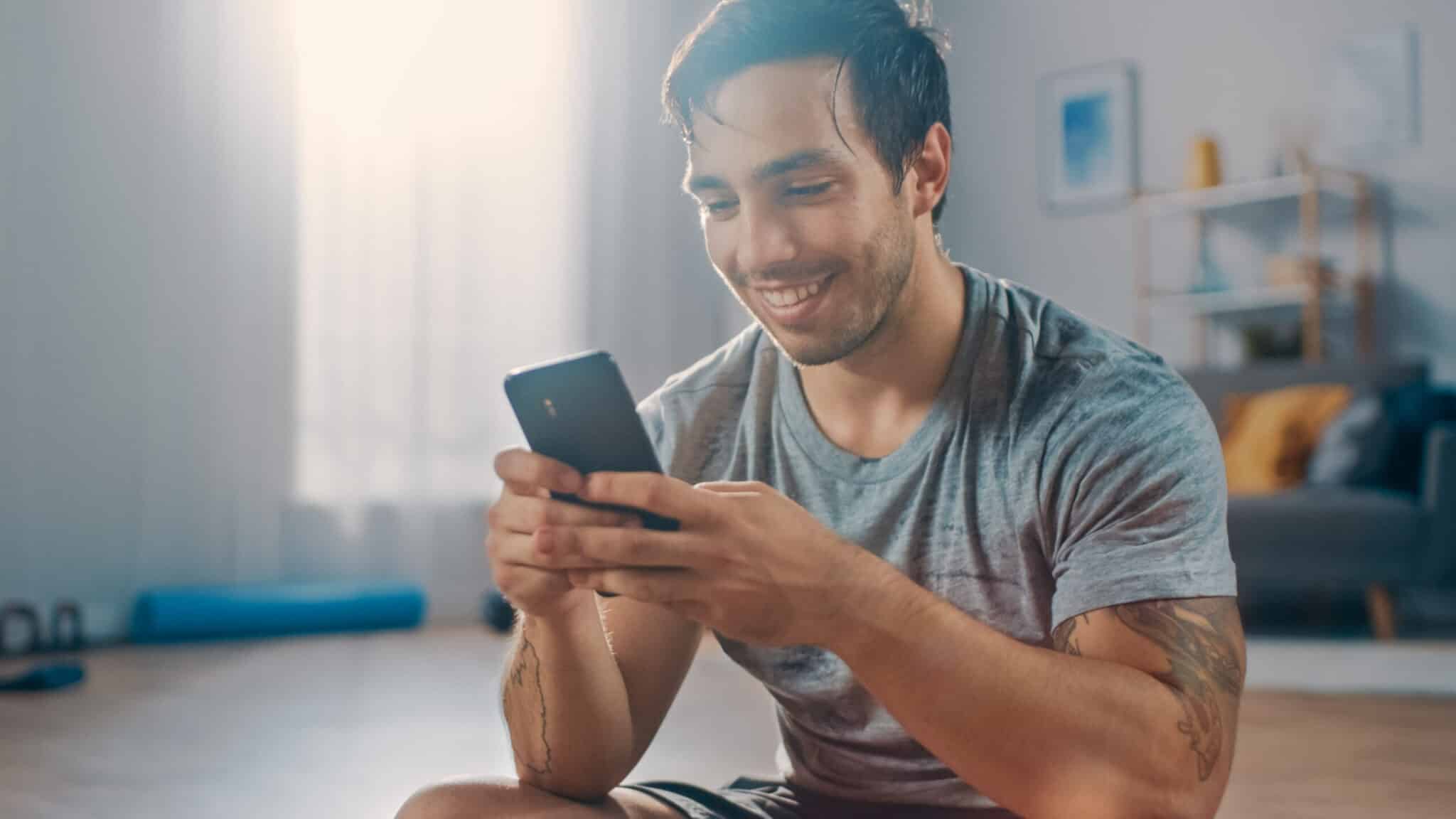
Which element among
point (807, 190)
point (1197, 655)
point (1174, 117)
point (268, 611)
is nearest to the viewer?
point (1197, 655)

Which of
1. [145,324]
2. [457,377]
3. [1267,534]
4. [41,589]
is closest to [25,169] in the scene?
[145,324]

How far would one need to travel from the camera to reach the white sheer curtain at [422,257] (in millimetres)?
3424

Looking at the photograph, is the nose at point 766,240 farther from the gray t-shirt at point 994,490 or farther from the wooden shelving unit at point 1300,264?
the wooden shelving unit at point 1300,264

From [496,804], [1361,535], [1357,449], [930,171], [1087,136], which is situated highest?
[1087,136]

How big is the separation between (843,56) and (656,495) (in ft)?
1.35

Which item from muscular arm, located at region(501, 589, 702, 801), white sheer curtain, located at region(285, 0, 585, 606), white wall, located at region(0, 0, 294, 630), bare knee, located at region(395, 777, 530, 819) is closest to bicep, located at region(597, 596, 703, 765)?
muscular arm, located at region(501, 589, 702, 801)

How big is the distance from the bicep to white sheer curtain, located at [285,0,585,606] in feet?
8.83

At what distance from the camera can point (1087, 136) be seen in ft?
15.9

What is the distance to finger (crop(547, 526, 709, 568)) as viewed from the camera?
24.9 inches

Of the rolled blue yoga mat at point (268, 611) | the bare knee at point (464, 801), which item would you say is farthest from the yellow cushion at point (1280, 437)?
the bare knee at point (464, 801)

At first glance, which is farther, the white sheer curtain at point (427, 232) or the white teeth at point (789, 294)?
the white sheer curtain at point (427, 232)

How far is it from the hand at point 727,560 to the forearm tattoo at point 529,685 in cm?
19

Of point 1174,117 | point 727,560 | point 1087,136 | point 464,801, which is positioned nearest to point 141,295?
point 464,801

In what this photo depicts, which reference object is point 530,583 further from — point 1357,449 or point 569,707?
point 1357,449
